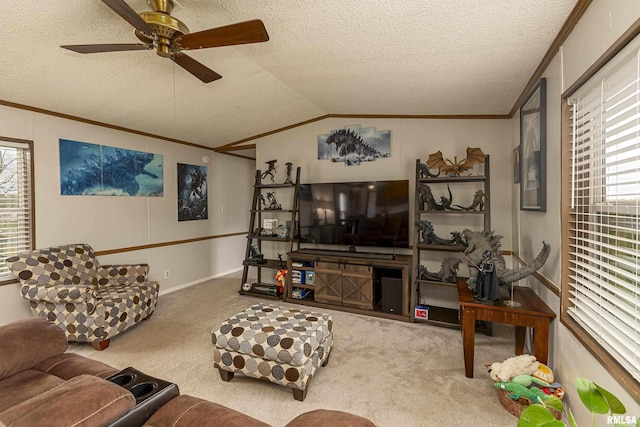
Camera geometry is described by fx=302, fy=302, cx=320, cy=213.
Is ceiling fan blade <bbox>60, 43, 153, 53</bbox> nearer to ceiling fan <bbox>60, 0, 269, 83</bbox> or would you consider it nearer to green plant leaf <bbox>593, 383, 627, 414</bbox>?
ceiling fan <bbox>60, 0, 269, 83</bbox>

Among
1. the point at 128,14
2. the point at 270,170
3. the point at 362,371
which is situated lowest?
the point at 362,371

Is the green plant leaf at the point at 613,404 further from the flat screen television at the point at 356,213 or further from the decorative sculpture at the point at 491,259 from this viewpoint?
the flat screen television at the point at 356,213

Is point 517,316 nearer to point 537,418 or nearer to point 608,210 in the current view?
point 608,210

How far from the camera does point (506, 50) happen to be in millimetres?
2109

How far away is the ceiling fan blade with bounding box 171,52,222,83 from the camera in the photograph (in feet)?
6.58

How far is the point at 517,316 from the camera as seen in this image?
2090mm

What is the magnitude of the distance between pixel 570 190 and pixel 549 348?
42.9 inches

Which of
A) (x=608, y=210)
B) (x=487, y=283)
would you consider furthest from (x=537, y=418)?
(x=487, y=283)

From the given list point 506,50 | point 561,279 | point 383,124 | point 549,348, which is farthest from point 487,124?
point 549,348

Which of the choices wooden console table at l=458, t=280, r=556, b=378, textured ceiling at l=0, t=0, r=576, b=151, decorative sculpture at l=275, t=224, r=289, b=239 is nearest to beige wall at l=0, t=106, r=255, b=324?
textured ceiling at l=0, t=0, r=576, b=151

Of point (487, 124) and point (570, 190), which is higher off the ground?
point (487, 124)

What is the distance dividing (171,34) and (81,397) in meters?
1.85

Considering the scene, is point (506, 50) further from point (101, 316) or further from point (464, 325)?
point (101, 316)

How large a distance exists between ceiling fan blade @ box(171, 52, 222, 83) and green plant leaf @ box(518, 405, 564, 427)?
2.40m
